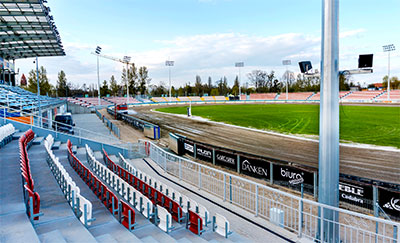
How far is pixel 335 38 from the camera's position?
5.82 meters

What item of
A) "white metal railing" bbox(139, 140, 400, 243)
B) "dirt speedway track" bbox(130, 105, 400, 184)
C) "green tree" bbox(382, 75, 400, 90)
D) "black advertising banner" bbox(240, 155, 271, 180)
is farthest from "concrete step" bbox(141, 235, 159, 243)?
"green tree" bbox(382, 75, 400, 90)

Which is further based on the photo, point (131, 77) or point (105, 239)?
point (131, 77)

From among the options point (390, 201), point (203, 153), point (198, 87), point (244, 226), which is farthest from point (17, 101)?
point (198, 87)

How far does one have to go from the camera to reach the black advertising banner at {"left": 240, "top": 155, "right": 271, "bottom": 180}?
41.4 feet

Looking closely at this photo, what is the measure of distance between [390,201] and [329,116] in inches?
183

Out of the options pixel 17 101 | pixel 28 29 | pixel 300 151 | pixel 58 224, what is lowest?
pixel 300 151

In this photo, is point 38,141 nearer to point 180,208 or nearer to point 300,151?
point 180,208

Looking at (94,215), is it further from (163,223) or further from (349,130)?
(349,130)

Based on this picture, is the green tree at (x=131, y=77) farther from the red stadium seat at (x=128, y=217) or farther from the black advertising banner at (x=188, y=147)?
the red stadium seat at (x=128, y=217)

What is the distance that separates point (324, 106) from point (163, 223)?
14.8 feet

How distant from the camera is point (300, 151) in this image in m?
20.0

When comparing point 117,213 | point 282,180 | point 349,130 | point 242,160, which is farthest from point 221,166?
point 349,130

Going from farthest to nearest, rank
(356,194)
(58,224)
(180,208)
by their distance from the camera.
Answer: (356,194)
(180,208)
(58,224)

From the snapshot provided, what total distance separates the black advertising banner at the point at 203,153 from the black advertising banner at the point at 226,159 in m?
0.65
